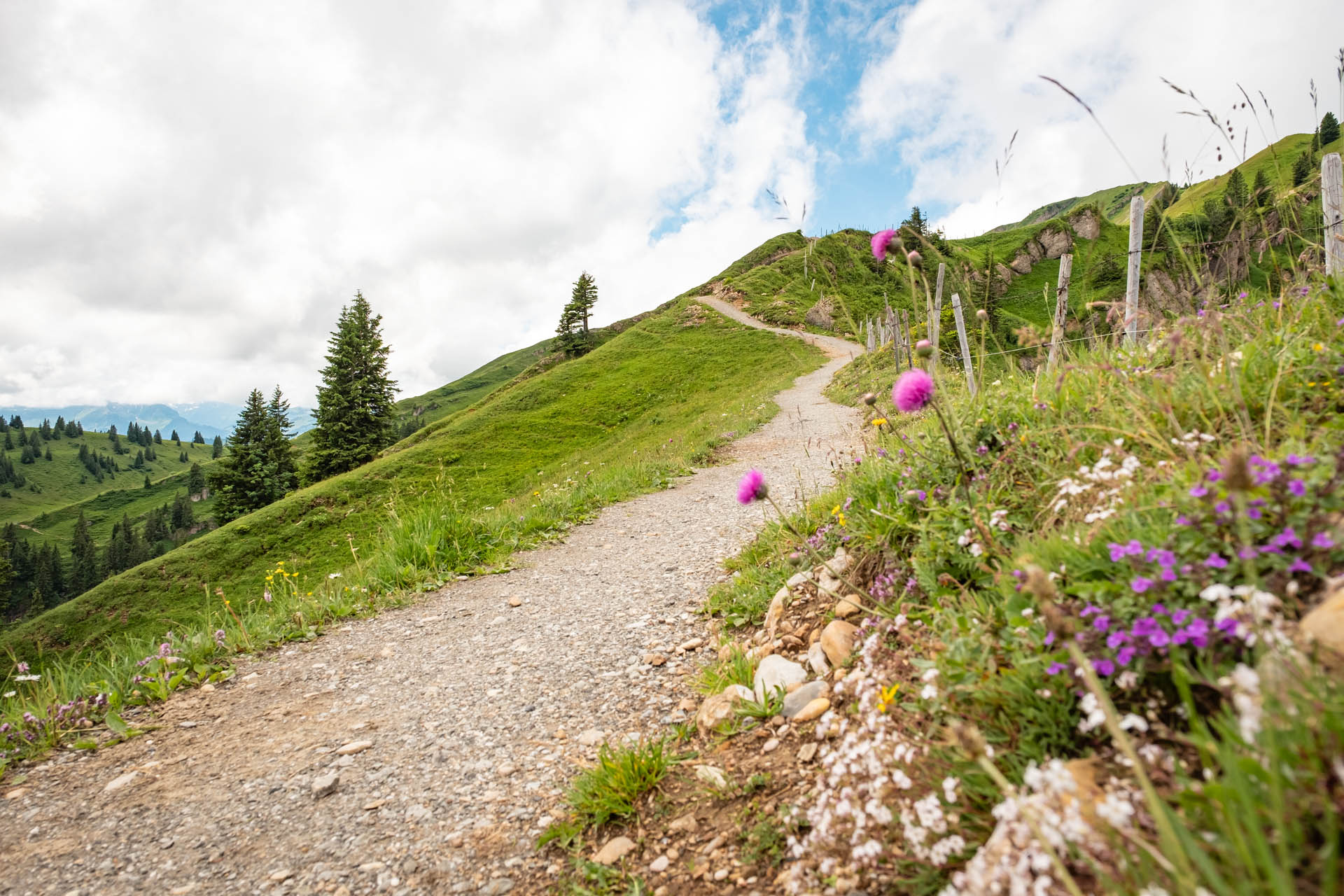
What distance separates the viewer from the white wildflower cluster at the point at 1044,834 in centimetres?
127

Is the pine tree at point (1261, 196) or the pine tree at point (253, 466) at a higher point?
the pine tree at point (253, 466)

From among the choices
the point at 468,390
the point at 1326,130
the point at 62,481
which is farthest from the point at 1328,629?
the point at 62,481

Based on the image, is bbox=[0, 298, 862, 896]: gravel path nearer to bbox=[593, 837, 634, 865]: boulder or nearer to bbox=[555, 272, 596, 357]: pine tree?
bbox=[593, 837, 634, 865]: boulder

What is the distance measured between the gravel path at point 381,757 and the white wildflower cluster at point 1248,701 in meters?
2.65

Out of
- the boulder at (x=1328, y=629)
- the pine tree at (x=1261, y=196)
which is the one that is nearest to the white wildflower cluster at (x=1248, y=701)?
the boulder at (x=1328, y=629)

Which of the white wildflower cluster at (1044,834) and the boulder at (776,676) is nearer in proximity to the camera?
the white wildflower cluster at (1044,834)

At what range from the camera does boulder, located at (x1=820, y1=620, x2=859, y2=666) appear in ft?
10.3

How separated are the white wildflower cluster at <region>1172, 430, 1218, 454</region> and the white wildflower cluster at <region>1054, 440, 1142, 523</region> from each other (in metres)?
0.15

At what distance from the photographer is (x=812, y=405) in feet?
71.3

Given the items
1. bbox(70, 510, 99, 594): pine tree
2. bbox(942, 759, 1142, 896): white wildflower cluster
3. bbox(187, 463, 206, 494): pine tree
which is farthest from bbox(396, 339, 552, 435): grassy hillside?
bbox(942, 759, 1142, 896): white wildflower cluster

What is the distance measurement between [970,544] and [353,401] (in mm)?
47135

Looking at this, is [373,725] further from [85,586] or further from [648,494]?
[85,586]

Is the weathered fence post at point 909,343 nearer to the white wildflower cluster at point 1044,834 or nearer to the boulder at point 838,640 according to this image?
the boulder at point 838,640

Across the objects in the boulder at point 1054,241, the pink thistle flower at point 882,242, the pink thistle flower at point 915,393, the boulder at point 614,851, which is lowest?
the boulder at point 614,851
